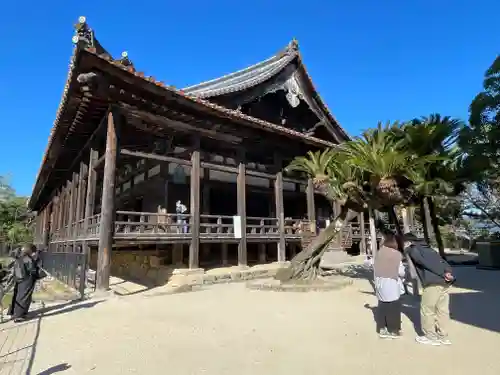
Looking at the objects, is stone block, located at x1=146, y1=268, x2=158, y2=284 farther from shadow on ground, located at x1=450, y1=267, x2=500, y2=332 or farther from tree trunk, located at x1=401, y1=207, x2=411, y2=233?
tree trunk, located at x1=401, y1=207, x2=411, y2=233

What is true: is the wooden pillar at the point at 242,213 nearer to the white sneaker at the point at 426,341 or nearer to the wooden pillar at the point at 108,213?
the wooden pillar at the point at 108,213

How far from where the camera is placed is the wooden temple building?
9.91 metres

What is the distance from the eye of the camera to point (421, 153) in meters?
9.67

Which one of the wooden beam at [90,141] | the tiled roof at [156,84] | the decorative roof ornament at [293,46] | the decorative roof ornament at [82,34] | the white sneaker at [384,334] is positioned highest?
the decorative roof ornament at [293,46]

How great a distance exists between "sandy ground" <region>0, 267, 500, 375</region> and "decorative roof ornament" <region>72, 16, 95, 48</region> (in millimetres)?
6227

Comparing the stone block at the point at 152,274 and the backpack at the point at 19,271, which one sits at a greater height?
the backpack at the point at 19,271

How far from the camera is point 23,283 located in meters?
7.19

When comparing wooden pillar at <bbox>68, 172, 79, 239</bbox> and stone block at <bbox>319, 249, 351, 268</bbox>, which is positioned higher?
wooden pillar at <bbox>68, 172, 79, 239</bbox>

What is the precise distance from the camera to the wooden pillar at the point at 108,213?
926 cm

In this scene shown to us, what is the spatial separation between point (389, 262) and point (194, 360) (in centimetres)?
309

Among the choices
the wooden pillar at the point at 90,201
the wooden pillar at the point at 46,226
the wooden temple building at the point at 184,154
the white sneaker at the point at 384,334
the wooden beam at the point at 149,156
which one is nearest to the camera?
the white sneaker at the point at 384,334

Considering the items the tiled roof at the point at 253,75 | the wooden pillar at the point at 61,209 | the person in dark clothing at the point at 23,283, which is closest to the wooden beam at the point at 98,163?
the person in dark clothing at the point at 23,283

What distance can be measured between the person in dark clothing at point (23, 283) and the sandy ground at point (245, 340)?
1.13ft

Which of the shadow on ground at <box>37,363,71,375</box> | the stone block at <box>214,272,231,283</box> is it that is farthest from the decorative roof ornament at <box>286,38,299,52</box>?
the shadow on ground at <box>37,363,71,375</box>
